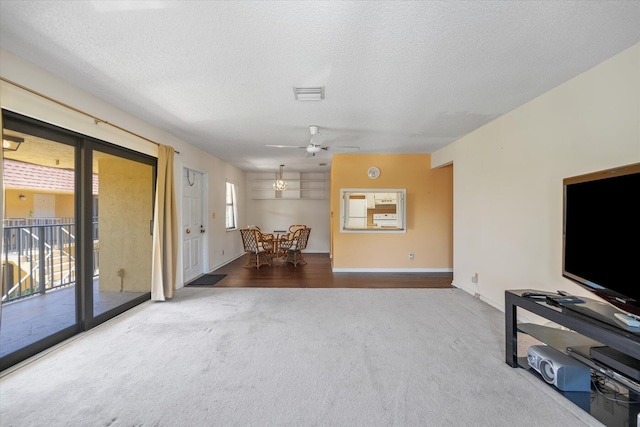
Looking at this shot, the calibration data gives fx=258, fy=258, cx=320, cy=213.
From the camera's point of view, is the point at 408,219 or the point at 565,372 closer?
the point at 565,372

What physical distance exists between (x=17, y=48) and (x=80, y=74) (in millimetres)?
400

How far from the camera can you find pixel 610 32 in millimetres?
1767

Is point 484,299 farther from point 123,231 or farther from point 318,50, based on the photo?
point 123,231

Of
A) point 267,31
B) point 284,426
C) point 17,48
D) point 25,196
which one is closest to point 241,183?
point 25,196

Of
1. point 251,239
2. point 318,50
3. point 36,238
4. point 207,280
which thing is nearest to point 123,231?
point 36,238

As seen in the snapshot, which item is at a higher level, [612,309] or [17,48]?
[17,48]

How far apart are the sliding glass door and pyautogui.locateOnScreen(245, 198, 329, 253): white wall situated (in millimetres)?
4746

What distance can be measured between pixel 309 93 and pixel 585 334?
9.41ft

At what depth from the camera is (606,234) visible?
1680mm

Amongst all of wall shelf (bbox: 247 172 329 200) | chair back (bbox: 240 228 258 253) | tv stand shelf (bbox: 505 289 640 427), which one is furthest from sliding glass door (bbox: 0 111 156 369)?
wall shelf (bbox: 247 172 329 200)

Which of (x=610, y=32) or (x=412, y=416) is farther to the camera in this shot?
(x=610, y=32)

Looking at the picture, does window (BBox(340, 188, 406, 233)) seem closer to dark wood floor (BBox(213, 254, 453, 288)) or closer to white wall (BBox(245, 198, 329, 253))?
dark wood floor (BBox(213, 254, 453, 288))

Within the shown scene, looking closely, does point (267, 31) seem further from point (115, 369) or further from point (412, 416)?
point (115, 369)

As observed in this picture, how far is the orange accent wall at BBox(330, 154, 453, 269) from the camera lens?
5.61 m
